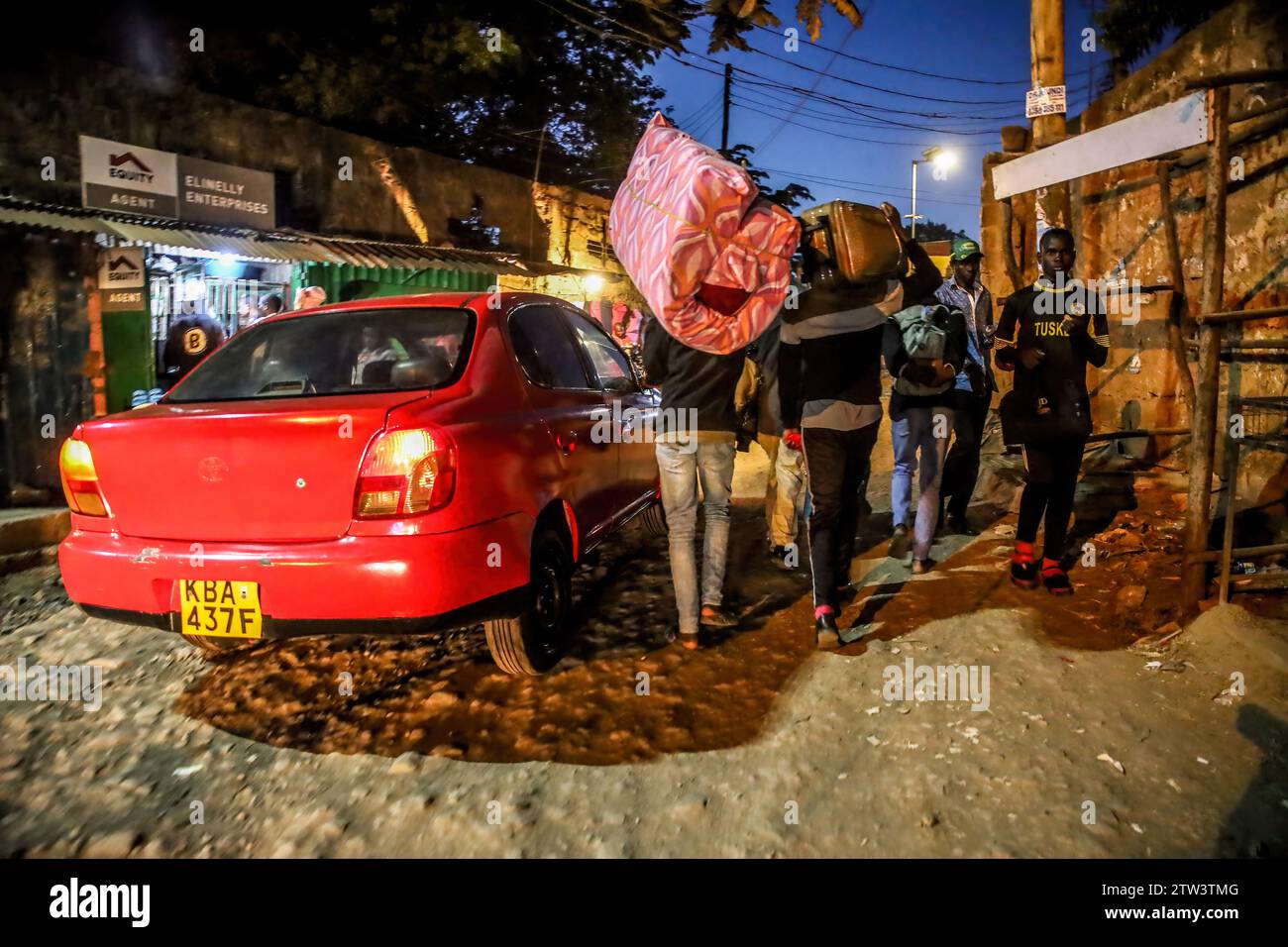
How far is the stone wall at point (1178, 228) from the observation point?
450cm

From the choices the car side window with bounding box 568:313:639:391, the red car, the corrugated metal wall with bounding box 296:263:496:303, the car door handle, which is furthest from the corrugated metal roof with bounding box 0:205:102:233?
the car door handle

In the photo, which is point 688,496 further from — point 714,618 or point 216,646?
point 216,646

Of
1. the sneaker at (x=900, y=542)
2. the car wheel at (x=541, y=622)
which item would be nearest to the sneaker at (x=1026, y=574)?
the sneaker at (x=900, y=542)

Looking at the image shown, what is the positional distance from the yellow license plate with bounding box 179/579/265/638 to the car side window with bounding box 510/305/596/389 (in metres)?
1.47

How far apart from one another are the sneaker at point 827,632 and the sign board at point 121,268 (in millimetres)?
8598

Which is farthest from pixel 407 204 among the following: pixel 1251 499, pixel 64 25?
pixel 1251 499

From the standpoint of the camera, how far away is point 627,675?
326 centimetres

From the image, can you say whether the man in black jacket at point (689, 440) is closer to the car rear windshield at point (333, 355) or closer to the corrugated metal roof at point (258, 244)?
the car rear windshield at point (333, 355)

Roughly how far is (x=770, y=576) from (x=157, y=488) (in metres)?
3.25

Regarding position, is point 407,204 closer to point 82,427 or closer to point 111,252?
point 111,252

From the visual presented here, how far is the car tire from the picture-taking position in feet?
17.9

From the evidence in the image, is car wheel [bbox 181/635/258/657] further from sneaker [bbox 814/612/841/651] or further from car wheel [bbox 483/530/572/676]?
sneaker [bbox 814/612/841/651]

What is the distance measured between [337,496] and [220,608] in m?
0.58

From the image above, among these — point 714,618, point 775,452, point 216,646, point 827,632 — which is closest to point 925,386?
point 775,452
